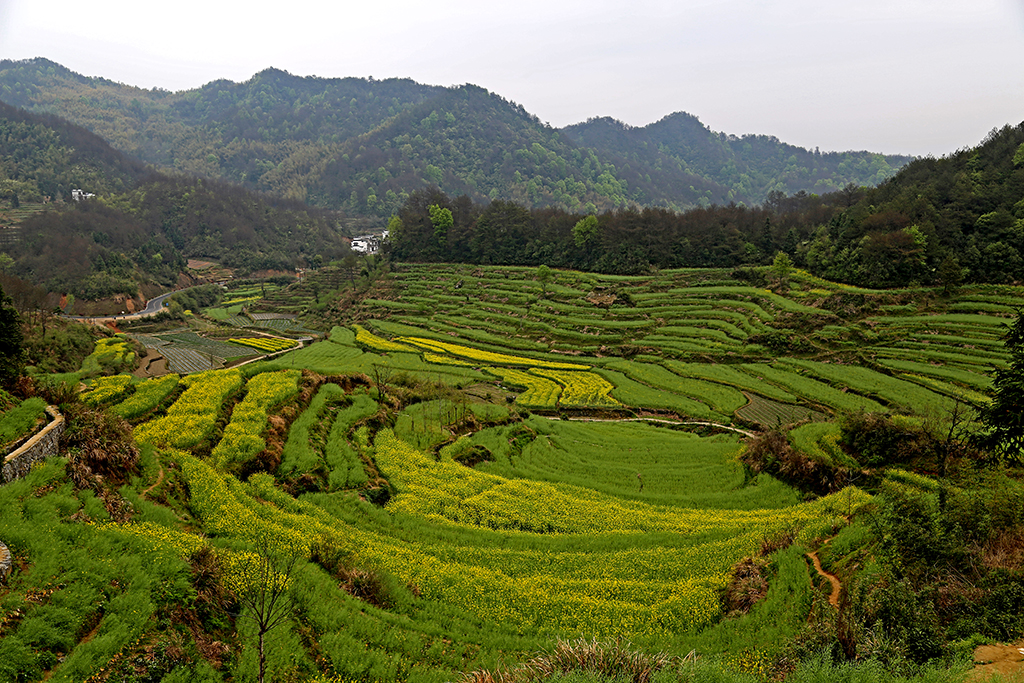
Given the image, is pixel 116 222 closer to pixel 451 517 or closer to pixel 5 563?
pixel 451 517

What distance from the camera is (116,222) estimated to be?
127 metres

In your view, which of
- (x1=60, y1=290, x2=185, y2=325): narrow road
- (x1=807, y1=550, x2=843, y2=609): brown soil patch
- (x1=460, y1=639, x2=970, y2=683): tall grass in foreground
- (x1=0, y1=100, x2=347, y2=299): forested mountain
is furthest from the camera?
(x1=0, y1=100, x2=347, y2=299): forested mountain

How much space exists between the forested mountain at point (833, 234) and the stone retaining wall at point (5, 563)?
7170 centimetres

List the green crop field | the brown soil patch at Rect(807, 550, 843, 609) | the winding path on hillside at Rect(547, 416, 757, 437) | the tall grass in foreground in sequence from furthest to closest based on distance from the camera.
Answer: the winding path on hillside at Rect(547, 416, 757, 437)
the brown soil patch at Rect(807, 550, 843, 609)
the green crop field
the tall grass in foreground

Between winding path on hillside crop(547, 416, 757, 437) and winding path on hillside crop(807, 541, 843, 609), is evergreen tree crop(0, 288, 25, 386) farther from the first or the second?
winding path on hillside crop(547, 416, 757, 437)

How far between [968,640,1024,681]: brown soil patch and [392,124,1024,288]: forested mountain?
192 ft

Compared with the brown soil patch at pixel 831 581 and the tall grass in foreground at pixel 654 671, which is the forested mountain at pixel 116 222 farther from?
the brown soil patch at pixel 831 581

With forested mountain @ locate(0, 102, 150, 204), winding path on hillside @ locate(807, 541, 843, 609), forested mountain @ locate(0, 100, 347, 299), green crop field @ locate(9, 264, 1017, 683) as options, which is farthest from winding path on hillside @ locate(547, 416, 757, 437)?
forested mountain @ locate(0, 102, 150, 204)

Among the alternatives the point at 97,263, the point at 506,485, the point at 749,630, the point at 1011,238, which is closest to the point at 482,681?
the point at 749,630

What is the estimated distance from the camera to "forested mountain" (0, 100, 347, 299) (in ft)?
322

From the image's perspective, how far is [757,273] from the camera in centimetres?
7194

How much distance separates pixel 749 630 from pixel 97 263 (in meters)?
127

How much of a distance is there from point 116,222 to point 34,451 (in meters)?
147

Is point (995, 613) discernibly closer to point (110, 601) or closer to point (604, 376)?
point (110, 601)
